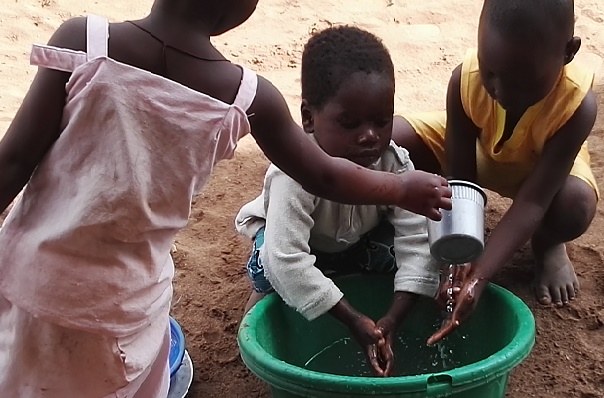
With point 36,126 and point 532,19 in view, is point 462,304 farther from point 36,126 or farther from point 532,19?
point 36,126

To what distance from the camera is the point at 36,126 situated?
3.66 ft

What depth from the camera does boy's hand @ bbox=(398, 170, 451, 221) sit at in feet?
4.21

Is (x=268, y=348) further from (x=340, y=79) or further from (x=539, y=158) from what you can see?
(x=539, y=158)

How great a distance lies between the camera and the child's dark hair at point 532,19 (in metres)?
1.60

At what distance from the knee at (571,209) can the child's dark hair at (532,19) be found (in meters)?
0.38

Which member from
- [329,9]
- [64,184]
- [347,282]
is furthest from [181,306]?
[329,9]

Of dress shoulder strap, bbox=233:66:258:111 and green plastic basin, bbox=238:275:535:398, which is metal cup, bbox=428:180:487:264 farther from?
dress shoulder strap, bbox=233:66:258:111

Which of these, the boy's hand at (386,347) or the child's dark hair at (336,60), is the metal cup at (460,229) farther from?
the child's dark hair at (336,60)

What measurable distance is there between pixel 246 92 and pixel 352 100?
549mm

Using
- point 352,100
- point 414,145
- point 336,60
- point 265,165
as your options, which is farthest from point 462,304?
point 265,165

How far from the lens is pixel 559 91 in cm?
176

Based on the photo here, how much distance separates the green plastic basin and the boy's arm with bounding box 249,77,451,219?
0.26 meters

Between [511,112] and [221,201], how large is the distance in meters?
0.85

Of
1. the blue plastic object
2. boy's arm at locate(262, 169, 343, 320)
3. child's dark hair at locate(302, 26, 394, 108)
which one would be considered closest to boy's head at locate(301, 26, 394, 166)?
child's dark hair at locate(302, 26, 394, 108)
